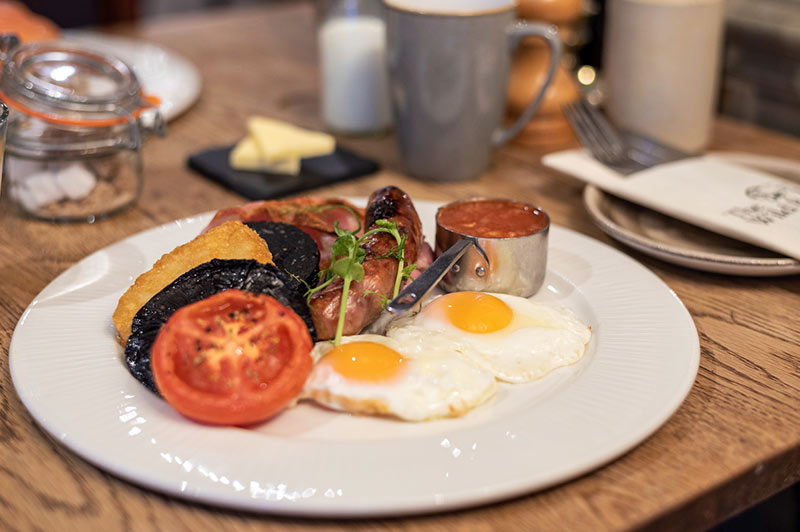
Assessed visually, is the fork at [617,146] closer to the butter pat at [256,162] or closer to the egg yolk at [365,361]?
the butter pat at [256,162]

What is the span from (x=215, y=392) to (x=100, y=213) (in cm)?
88

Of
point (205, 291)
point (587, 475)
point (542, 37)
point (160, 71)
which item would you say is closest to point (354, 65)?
point (542, 37)

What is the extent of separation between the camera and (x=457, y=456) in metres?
0.94

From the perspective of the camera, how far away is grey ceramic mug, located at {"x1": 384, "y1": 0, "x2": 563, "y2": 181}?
5.90ft

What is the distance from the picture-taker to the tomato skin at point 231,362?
97 cm

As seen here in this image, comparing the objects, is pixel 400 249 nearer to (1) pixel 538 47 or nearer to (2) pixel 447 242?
(2) pixel 447 242

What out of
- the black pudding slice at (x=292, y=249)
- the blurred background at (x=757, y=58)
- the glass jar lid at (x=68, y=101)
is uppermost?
the glass jar lid at (x=68, y=101)

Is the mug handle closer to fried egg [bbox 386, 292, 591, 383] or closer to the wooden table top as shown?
the wooden table top

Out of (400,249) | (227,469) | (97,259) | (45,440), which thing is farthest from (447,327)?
(97,259)

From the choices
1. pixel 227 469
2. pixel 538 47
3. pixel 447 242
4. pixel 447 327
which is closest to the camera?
pixel 227 469

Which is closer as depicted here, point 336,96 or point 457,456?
point 457,456

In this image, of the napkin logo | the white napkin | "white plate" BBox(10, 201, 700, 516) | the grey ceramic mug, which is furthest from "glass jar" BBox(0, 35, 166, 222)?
the napkin logo

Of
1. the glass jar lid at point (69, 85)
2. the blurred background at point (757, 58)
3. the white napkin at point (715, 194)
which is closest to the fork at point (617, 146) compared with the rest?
the white napkin at point (715, 194)

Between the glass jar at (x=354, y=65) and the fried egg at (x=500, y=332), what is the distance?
3.53ft
